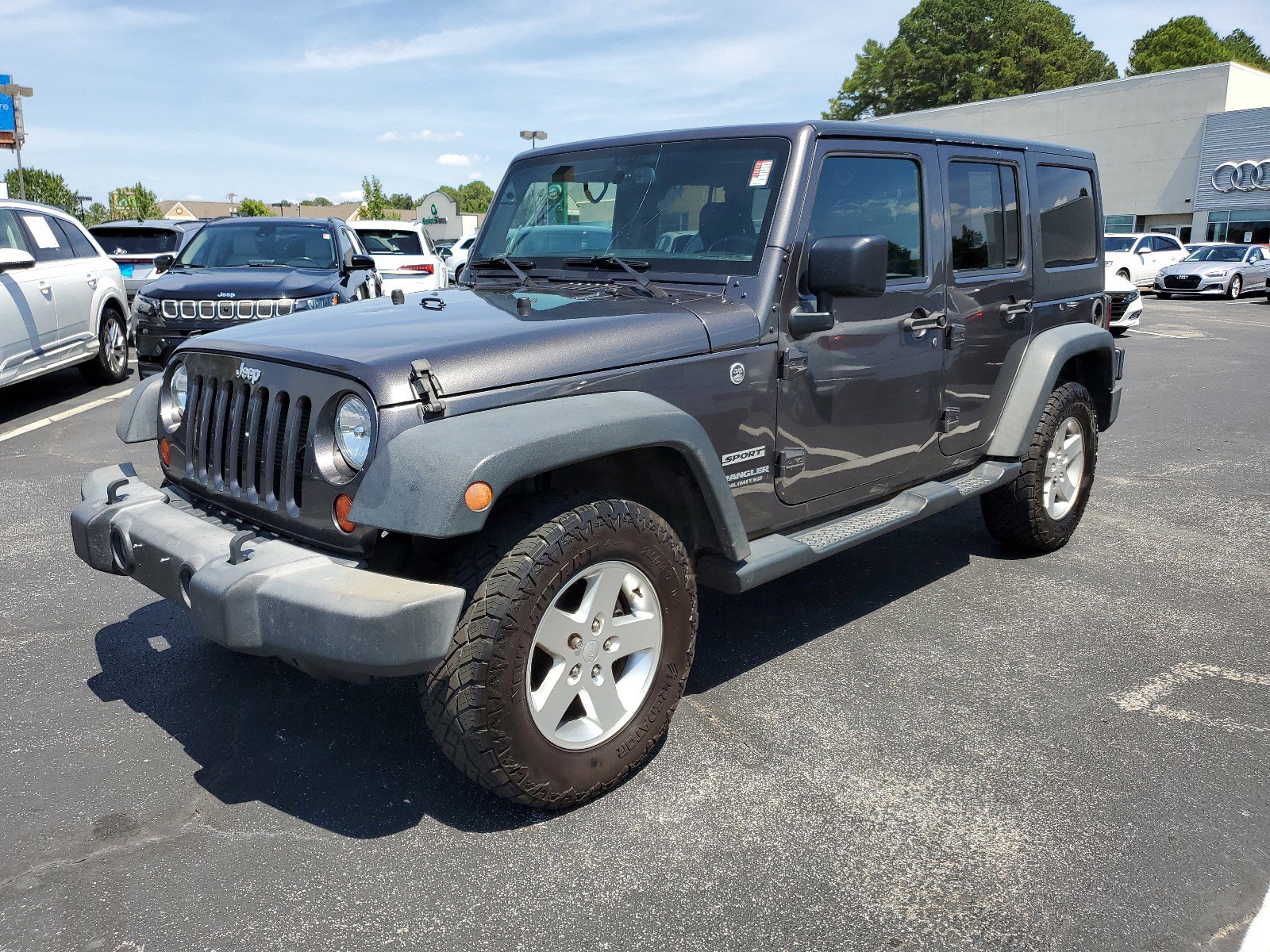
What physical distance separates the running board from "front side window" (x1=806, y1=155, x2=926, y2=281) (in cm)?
90

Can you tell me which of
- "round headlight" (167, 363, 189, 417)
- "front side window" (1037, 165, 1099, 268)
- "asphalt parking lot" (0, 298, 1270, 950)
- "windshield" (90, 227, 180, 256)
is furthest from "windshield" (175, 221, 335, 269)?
"front side window" (1037, 165, 1099, 268)

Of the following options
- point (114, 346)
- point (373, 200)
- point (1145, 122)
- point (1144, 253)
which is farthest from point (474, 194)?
point (114, 346)

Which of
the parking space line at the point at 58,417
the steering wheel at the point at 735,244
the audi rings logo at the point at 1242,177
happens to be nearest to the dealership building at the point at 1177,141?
the audi rings logo at the point at 1242,177

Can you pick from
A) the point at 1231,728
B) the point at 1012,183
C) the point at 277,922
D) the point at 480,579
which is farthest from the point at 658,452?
the point at 1012,183

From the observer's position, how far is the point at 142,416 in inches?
140

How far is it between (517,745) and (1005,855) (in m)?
1.34

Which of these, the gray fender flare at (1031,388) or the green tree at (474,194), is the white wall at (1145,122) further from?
the green tree at (474,194)

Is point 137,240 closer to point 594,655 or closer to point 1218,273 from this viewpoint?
point 594,655

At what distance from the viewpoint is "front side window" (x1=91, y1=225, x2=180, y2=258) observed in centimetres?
1521

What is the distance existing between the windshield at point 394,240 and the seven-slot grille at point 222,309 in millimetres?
6306

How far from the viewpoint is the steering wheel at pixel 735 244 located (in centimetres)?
346

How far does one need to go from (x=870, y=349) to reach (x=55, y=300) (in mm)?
7857

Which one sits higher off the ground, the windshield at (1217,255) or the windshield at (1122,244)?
the windshield at (1122,244)

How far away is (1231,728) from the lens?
3449mm
